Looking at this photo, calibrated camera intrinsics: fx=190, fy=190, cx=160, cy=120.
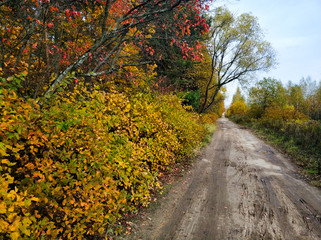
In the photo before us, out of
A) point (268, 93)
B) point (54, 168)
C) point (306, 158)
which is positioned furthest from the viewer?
point (268, 93)

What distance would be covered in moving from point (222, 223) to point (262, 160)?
632 centimetres

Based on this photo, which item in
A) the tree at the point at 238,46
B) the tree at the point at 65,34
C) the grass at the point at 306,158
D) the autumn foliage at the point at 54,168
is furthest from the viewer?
the tree at the point at 238,46

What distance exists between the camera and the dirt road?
3.68 meters

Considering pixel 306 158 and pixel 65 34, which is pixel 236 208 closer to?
A: pixel 306 158

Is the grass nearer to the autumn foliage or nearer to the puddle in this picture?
the puddle

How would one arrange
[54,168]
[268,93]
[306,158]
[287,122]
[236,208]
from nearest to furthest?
[54,168]
[236,208]
[306,158]
[287,122]
[268,93]

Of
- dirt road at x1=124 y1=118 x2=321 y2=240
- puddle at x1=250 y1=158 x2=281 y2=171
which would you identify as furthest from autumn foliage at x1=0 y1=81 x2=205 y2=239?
puddle at x1=250 y1=158 x2=281 y2=171

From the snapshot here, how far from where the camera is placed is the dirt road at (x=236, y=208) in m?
3.68

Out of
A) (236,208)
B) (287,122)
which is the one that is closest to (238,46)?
(287,122)

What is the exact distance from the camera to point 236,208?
179 inches

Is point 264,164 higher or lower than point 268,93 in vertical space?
lower

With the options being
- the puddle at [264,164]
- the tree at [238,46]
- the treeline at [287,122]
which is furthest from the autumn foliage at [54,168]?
the tree at [238,46]

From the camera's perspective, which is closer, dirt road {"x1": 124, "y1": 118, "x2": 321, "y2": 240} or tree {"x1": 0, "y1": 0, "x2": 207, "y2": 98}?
dirt road {"x1": 124, "y1": 118, "x2": 321, "y2": 240}

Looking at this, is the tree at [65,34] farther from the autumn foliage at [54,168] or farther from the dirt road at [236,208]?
the dirt road at [236,208]
